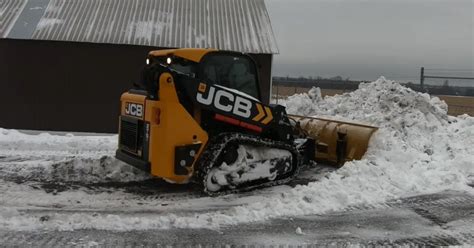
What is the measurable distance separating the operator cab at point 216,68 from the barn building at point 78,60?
7317 millimetres

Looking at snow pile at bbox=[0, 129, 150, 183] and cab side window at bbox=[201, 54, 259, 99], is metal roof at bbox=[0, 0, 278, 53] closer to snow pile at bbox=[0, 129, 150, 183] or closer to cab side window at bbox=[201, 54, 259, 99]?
snow pile at bbox=[0, 129, 150, 183]

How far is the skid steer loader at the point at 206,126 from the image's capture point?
6512 mm

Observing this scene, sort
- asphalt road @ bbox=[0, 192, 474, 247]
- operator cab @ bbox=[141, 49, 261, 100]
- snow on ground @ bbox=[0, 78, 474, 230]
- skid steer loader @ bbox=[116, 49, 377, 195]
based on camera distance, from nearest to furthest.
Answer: asphalt road @ bbox=[0, 192, 474, 247] < snow on ground @ bbox=[0, 78, 474, 230] < skid steer loader @ bbox=[116, 49, 377, 195] < operator cab @ bbox=[141, 49, 261, 100]

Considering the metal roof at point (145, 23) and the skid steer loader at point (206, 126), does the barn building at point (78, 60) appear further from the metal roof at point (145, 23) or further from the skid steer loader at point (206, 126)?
the skid steer loader at point (206, 126)

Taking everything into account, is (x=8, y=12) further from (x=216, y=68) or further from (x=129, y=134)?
(x=216, y=68)

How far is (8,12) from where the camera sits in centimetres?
1548

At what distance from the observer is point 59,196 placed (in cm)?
678

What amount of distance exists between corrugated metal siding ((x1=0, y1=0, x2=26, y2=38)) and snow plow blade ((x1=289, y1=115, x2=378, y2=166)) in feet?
32.9

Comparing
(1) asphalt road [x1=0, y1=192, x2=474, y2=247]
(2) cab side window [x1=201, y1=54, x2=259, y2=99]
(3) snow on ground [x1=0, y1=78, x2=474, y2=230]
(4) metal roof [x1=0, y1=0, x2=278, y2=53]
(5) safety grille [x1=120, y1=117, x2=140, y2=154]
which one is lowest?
(1) asphalt road [x1=0, y1=192, x2=474, y2=247]

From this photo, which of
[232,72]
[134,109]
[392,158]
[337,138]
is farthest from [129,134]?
[392,158]

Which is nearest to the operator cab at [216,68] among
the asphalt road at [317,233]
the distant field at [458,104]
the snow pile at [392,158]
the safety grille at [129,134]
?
the safety grille at [129,134]

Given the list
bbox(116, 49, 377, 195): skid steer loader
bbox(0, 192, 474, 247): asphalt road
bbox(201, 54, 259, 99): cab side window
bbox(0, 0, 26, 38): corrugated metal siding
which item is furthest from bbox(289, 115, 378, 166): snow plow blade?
bbox(0, 0, 26, 38): corrugated metal siding

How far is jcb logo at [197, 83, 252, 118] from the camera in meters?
6.76

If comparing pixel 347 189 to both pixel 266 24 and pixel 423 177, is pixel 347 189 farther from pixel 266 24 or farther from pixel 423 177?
pixel 266 24
